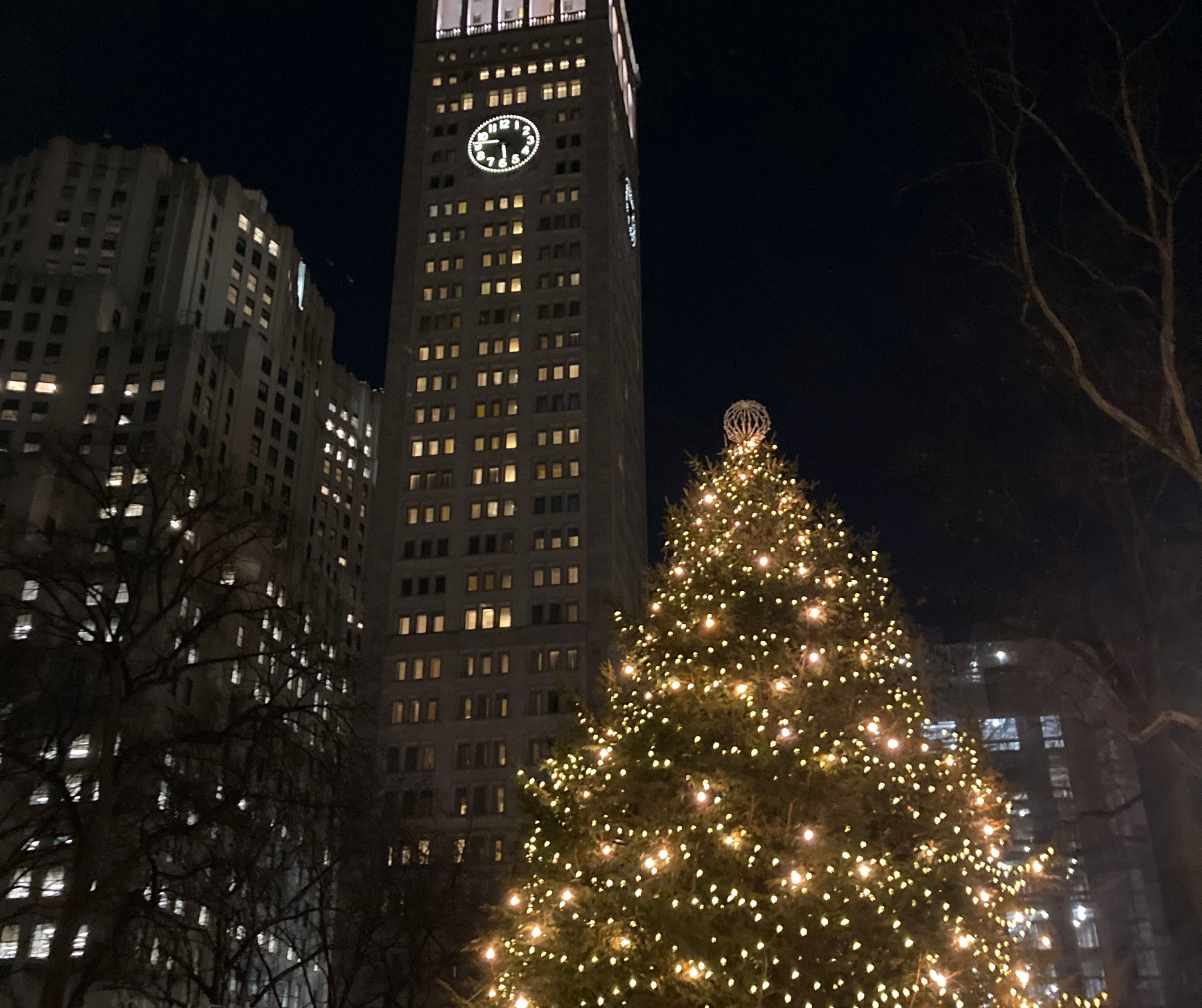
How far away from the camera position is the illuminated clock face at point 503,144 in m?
89.3

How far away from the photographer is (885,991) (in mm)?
13672

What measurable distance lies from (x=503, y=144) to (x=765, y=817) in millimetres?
82983

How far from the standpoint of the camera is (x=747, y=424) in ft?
66.9

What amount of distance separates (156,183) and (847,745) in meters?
134

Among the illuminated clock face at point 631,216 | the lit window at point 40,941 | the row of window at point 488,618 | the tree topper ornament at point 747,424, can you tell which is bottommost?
the lit window at point 40,941

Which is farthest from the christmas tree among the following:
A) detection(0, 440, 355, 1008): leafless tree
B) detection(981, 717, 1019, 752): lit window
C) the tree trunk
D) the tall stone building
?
the tall stone building

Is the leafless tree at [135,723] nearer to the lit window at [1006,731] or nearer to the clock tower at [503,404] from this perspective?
the clock tower at [503,404]

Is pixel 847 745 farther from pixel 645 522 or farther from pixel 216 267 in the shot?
pixel 216 267

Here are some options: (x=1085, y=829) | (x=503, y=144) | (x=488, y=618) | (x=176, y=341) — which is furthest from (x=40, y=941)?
(x=503, y=144)

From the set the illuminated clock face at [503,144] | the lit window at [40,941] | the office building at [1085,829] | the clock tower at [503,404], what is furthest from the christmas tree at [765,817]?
the illuminated clock face at [503,144]

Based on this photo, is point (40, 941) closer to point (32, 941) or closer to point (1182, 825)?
point (32, 941)

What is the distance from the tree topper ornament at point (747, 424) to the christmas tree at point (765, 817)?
1182 mm

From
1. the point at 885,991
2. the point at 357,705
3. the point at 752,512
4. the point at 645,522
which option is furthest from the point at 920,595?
the point at 645,522

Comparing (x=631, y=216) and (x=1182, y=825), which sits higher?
(x=631, y=216)
